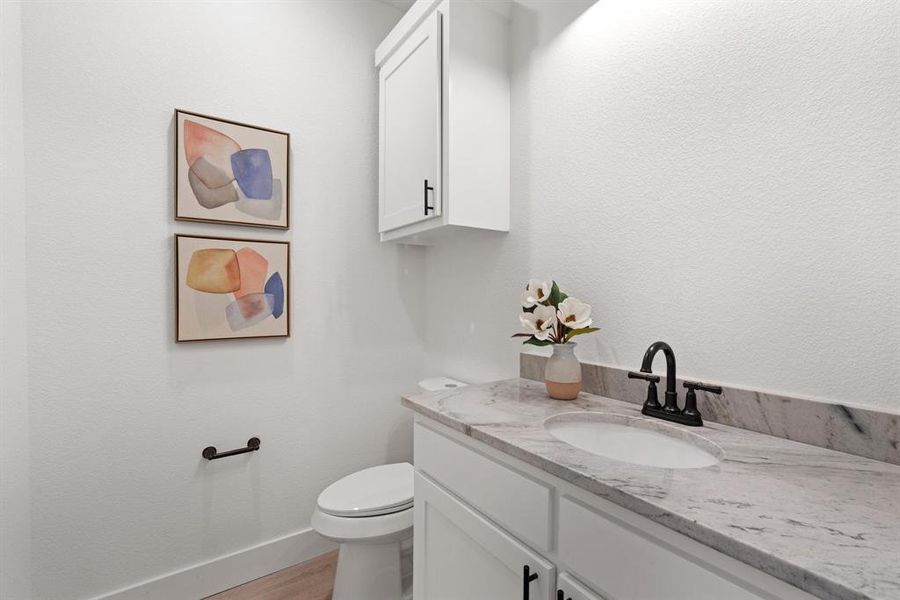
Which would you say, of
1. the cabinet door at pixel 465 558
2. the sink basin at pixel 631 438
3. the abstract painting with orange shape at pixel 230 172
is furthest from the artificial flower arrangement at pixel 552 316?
the abstract painting with orange shape at pixel 230 172

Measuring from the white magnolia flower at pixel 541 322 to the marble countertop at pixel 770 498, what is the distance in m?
0.30

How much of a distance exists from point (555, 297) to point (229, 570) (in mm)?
1749

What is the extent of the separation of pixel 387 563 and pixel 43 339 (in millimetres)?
1436

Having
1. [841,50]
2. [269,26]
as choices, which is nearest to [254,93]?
[269,26]

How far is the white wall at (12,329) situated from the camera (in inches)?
48.4

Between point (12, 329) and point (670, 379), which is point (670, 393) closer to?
point (670, 379)

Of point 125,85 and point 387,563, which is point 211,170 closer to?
point 125,85

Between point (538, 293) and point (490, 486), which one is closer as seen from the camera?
point (490, 486)

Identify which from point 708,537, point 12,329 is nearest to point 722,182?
point 708,537

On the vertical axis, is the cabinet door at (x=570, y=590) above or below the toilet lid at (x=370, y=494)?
above

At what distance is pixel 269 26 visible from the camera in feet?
5.87

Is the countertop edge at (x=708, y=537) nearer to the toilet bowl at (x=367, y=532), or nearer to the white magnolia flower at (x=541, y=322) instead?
the white magnolia flower at (x=541, y=322)

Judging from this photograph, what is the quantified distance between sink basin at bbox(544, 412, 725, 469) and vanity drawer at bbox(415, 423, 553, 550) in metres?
0.16

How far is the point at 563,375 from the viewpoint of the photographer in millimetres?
1222
